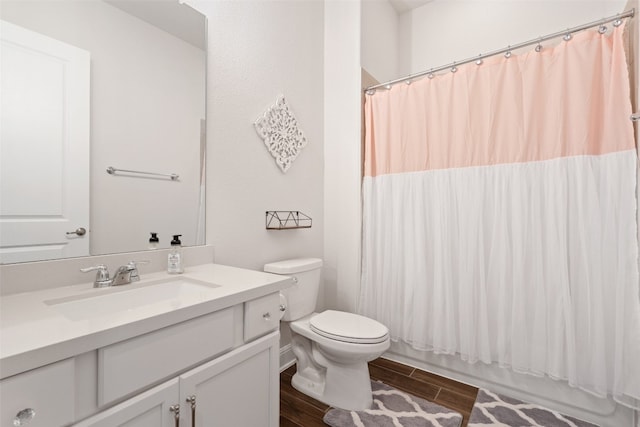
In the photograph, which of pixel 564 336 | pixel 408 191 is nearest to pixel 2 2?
pixel 408 191

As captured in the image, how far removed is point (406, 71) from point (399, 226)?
60.5 inches

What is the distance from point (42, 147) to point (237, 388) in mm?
1052

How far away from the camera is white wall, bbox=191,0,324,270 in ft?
5.03

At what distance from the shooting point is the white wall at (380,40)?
2217 millimetres

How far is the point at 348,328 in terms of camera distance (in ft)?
5.27

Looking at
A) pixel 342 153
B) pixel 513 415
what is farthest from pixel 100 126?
pixel 513 415

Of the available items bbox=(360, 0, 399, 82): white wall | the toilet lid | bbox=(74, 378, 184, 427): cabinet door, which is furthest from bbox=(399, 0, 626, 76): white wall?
bbox=(74, 378, 184, 427): cabinet door

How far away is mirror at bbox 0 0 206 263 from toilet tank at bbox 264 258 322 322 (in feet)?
1.66

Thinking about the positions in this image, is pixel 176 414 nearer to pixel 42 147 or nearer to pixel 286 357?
pixel 42 147

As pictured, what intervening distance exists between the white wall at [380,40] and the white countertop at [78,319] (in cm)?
193

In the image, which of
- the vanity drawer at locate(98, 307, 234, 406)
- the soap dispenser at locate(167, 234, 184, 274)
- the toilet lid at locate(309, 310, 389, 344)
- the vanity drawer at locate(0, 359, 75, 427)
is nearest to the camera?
the vanity drawer at locate(0, 359, 75, 427)

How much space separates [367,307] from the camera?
2139mm

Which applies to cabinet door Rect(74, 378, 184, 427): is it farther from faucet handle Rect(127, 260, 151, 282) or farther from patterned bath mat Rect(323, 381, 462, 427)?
patterned bath mat Rect(323, 381, 462, 427)

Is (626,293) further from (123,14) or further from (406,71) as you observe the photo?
(123,14)
